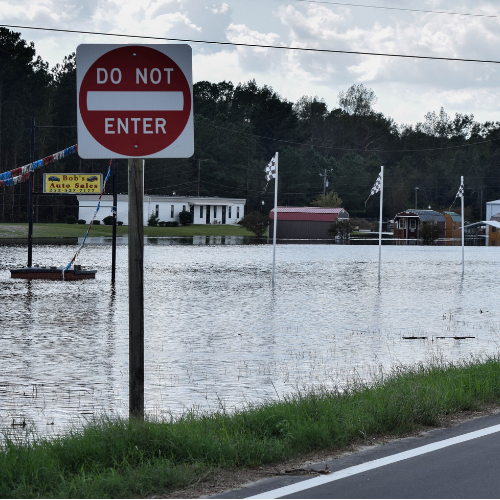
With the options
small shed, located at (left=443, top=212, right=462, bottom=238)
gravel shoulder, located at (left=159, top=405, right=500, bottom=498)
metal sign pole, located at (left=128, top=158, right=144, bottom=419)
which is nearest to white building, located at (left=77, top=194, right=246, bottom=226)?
small shed, located at (left=443, top=212, right=462, bottom=238)

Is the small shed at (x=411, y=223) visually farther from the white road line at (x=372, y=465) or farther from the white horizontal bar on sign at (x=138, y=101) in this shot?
the white horizontal bar on sign at (x=138, y=101)

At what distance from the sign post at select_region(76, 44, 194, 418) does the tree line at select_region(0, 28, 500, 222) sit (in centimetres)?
8201

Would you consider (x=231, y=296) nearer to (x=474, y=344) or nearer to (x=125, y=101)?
(x=474, y=344)

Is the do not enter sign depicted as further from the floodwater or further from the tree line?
the tree line

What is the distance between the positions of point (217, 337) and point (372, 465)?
8.23 m

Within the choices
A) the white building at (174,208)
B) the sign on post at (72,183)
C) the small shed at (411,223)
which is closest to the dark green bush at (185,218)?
the white building at (174,208)

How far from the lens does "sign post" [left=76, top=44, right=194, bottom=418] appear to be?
6.05m

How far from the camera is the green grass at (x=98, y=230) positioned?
71.5 m

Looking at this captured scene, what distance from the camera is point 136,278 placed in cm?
636

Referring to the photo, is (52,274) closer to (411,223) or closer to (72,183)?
(72,183)

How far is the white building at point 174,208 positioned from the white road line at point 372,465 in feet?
265

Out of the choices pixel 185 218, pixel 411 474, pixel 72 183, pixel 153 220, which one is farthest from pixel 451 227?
pixel 411 474

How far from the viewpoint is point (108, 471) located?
18.2 ft

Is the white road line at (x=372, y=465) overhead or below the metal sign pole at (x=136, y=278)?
below
